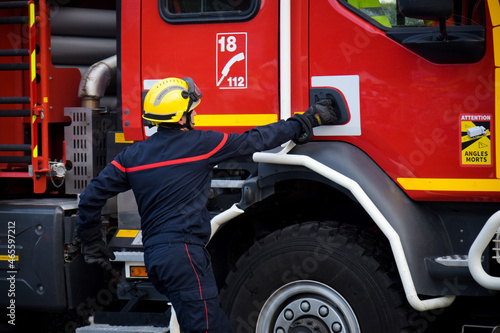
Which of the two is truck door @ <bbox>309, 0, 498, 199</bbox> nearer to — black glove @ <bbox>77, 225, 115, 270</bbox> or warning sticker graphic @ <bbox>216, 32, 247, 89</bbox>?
warning sticker graphic @ <bbox>216, 32, 247, 89</bbox>

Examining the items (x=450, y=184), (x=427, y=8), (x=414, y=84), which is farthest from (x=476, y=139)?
(x=427, y=8)

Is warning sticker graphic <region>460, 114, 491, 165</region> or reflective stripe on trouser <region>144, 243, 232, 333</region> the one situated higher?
warning sticker graphic <region>460, 114, 491, 165</region>

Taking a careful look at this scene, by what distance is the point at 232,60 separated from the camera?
13.7 feet

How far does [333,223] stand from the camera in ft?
13.1

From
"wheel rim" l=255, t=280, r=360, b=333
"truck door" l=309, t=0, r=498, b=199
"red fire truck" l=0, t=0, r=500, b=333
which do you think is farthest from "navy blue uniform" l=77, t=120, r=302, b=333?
"truck door" l=309, t=0, r=498, b=199

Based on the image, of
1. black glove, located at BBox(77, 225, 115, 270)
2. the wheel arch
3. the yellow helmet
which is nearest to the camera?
the wheel arch

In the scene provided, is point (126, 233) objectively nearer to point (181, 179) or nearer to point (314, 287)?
point (181, 179)

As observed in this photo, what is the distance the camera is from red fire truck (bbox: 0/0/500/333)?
3.71 metres

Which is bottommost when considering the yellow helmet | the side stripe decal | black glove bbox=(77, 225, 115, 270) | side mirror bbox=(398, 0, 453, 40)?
black glove bbox=(77, 225, 115, 270)

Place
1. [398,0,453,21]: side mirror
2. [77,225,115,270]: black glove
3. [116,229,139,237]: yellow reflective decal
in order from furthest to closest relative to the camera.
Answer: [116,229,139,237]: yellow reflective decal → [77,225,115,270]: black glove → [398,0,453,21]: side mirror

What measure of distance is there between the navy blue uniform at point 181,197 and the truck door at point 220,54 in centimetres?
38

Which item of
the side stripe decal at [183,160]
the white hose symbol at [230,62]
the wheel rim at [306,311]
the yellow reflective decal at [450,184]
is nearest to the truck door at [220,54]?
the white hose symbol at [230,62]

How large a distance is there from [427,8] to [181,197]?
156 centimetres

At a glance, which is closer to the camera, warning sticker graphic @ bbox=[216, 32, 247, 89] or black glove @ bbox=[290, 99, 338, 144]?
black glove @ bbox=[290, 99, 338, 144]
